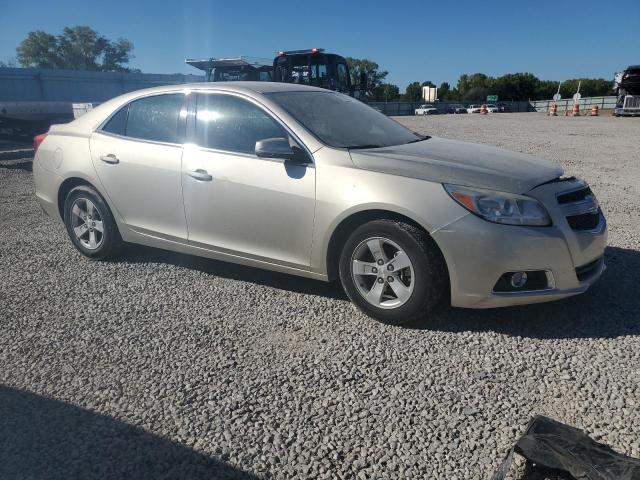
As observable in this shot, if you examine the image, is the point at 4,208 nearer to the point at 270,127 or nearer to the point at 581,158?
the point at 270,127

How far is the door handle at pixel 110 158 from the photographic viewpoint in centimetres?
457

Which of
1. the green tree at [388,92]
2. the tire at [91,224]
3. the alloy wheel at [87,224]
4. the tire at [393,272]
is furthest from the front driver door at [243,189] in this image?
the green tree at [388,92]

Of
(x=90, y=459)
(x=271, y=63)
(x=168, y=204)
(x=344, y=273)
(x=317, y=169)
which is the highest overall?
(x=271, y=63)

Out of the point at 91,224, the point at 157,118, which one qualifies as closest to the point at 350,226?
the point at 157,118

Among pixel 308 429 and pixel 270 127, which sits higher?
pixel 270 127

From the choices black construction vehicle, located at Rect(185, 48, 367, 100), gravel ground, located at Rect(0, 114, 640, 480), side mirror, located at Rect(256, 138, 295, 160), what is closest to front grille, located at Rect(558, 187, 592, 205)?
gravel ground, located at Rect(0, 114, 640, 480)

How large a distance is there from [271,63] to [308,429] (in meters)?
16.7

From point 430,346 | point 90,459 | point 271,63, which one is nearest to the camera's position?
point 90,459

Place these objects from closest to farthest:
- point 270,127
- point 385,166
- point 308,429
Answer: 1. point 308,429
2. point 385,166
3. point 270,127

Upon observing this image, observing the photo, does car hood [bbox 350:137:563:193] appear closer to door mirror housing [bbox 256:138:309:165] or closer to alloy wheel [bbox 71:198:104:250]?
door mirror housing [bbox 256:138:309:165]

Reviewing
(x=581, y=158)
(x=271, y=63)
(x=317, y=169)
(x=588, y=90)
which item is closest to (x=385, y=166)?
(x=317, y=169)

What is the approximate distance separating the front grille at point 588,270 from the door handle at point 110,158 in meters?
3.69

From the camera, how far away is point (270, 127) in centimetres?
396

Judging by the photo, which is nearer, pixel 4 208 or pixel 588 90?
Answer: pixel 4 208
